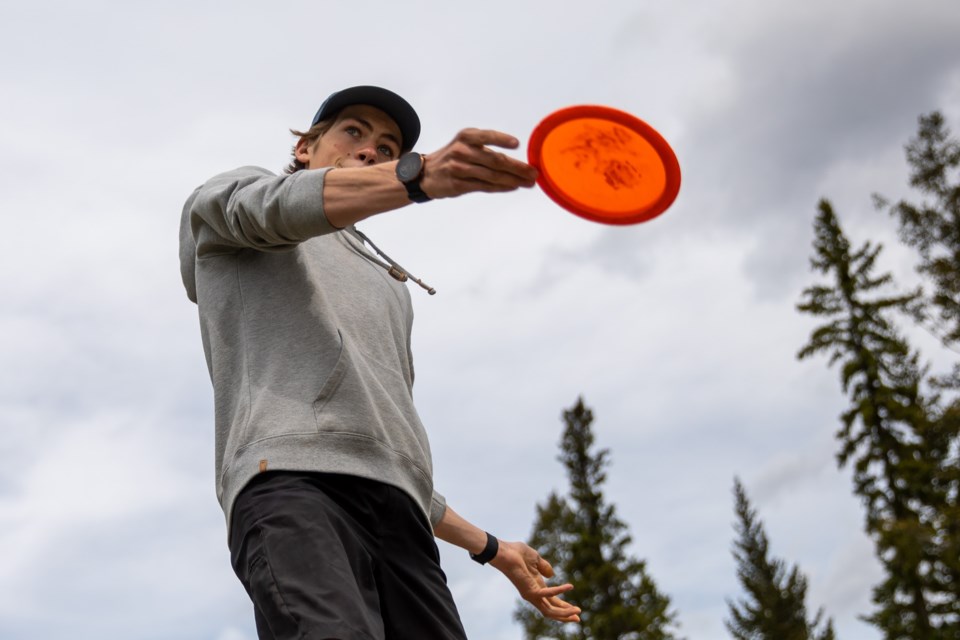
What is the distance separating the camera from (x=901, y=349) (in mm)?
32719

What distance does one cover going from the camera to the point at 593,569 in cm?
3816

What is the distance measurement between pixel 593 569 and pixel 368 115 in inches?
1413

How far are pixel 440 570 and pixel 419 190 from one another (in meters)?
1.46

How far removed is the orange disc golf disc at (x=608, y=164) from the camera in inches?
116

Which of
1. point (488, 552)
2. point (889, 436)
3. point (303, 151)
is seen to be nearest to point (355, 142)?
point (303, 151)

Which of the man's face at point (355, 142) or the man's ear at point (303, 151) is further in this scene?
the man's ear at point (303, 151)

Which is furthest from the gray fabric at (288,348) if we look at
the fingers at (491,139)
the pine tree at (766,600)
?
the pine tree at (766,600)

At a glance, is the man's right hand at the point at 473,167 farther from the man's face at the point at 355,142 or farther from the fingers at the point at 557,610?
the fingers at the point at 557,610

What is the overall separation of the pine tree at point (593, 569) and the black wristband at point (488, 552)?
3376cm

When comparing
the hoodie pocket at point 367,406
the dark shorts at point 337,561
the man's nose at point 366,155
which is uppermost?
the man's nose at point 366,155

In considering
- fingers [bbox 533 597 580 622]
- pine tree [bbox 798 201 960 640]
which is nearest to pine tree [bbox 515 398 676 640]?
pine tree [bbox 798 201 960 640]

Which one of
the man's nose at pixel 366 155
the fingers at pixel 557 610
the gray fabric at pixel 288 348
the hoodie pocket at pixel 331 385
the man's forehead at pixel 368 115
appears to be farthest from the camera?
the fingers at pixel 557 610

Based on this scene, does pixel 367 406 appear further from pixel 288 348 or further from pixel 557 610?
pixel 557 610

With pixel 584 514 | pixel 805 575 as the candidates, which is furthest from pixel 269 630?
pixel 805 575
